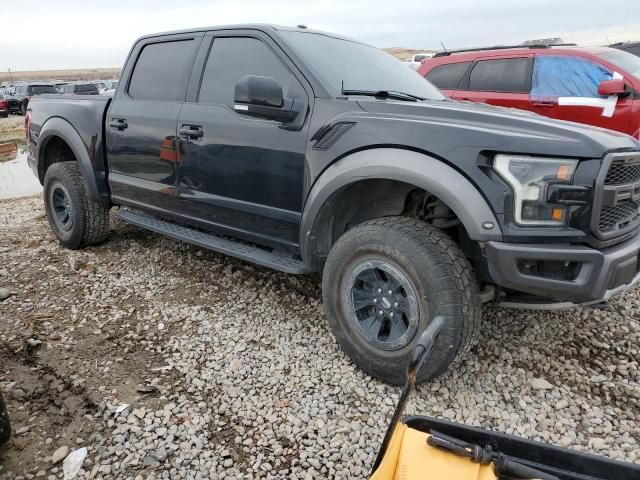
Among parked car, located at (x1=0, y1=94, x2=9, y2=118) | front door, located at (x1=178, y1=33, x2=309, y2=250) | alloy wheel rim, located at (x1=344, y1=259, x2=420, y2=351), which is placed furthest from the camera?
parked car, located at (x1=0, y1=94, x2=9, y2=118)

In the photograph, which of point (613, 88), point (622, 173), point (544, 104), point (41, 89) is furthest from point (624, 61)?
point (41, 89)

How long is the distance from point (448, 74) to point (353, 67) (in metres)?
4.04

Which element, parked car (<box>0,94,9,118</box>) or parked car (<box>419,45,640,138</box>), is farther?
parked car (<box>0,94,9,118</box>)

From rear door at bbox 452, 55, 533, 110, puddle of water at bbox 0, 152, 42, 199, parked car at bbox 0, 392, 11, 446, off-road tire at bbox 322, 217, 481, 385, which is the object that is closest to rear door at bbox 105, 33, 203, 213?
off-road tire at bbox 322, 217, 481, 385

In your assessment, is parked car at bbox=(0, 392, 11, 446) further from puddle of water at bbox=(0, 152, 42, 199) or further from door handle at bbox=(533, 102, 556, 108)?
puddle of water at bbox=(0, 152, 42, 199)

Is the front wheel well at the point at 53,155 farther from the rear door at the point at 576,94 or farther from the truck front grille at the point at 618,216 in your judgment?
the rear door at the point at 576,94

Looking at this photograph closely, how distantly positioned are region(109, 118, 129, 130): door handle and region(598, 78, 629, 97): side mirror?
480 cm

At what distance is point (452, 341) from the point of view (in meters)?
2.39

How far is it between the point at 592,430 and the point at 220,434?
171cm

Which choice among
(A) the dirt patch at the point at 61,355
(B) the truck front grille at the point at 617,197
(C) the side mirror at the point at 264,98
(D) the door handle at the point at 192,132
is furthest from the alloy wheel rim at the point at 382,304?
(D) the door handle at the point at 192,132

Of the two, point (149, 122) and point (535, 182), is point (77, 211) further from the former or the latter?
point (535, 182)

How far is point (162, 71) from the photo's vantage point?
392 cm

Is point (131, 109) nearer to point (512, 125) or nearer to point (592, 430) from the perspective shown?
point (512, 125)

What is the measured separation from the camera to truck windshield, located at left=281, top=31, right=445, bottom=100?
9.93ft
